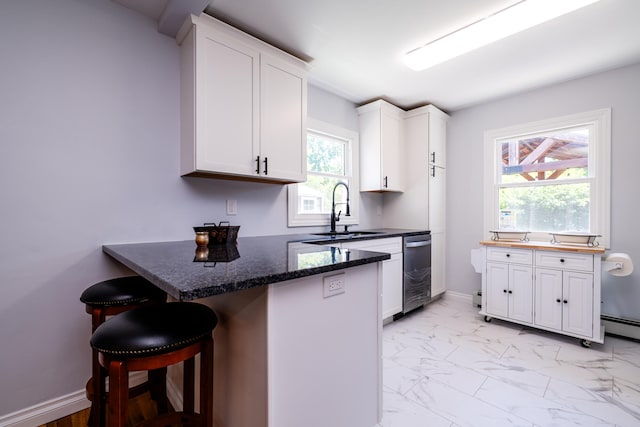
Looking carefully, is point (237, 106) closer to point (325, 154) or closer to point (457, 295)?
point (325, 154)

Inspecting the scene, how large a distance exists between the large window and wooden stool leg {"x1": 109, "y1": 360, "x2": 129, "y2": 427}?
383cm

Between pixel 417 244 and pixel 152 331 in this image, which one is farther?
pixel 417 244

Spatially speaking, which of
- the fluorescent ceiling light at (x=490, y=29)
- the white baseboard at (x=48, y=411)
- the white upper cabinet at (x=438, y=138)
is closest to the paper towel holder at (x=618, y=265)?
the white upper cabinet at (x=438, y=138)

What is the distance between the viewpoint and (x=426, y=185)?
351cm

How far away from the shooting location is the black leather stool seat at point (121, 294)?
132 centimetres

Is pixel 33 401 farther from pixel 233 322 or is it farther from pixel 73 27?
pixel 73 27

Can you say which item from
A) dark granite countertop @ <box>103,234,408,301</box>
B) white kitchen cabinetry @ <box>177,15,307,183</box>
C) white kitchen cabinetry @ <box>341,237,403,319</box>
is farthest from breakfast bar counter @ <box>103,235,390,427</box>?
white kitchen cabinetry @ <box>341,237,403,319</box>

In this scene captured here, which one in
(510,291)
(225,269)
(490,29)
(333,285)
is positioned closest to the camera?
(225,269)

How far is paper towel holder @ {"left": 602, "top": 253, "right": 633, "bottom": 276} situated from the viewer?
7.68 feet

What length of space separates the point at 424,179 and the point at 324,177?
1.33m

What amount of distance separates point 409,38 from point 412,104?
1434 millimetres

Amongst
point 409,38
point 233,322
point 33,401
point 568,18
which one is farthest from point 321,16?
point 33,401

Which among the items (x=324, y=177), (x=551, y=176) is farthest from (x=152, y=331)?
(x=551, y=176)

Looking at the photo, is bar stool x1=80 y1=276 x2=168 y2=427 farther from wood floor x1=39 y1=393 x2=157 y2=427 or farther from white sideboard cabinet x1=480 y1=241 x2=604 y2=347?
white sideboard cabinet x1=480 y1=241 x2=604 y2=347
